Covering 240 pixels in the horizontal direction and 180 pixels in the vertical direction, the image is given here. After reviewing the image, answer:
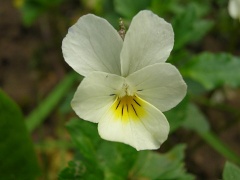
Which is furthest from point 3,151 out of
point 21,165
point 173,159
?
point 173,159

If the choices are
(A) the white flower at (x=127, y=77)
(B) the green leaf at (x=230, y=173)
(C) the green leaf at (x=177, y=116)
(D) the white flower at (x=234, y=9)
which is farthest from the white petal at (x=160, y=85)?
(D) the white flower at (x=234, y=9)

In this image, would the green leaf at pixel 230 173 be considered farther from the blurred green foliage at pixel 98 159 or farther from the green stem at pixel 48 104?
the green stem at pixel 48 104

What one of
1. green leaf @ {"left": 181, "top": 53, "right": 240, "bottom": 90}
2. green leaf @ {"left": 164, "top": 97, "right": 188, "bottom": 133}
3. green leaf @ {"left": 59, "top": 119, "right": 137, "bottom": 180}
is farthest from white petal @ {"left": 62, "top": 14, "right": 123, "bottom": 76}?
green leaf @ {"left": 181, "top": 53, "right": 240, "bottom": 90}

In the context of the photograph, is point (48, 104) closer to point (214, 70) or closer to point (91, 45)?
point (214, 70)

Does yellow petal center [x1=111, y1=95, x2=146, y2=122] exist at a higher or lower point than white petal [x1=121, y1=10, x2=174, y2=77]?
lower

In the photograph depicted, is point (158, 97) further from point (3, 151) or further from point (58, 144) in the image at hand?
point (58, 144)

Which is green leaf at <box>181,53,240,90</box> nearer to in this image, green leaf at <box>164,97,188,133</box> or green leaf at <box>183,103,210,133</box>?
green leaf at <box>164,97,188,133</box>

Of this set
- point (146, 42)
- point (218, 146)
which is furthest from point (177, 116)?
point (218, 146)
